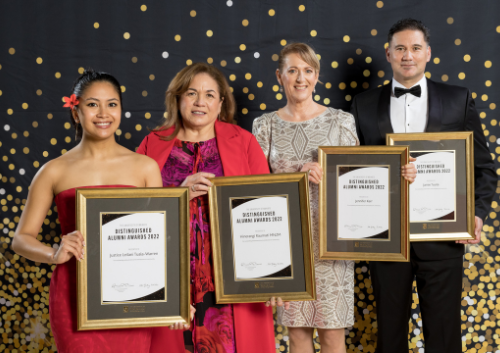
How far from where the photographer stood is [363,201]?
2.09 metres

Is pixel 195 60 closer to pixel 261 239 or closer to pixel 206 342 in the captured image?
pixel 261 239

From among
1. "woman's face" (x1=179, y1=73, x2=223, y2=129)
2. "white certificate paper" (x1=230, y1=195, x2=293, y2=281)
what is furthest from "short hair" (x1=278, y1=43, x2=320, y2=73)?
"white certificate paper" (x1=230, y1=195, x2=293, y2=281)

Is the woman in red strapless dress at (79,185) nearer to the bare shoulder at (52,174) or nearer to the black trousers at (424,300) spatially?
the bare shoulder at (52,174)

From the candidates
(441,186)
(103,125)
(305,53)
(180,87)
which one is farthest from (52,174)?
(441,186)

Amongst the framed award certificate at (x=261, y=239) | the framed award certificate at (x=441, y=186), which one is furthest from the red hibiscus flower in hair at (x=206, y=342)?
the framed award certificate at (x=441, y=186)

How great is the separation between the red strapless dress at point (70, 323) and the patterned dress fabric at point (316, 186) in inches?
39.7

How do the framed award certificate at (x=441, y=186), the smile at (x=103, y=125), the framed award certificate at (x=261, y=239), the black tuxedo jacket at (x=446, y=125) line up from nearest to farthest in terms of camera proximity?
Answer: the smile at (x=103, y=125)
the framed award certificate at (x=261, y=239)
the framed award certificate at (x=441, y=186)
the black tuxedo jacket at (x=446, y=125)

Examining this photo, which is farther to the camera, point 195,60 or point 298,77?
point 195,60

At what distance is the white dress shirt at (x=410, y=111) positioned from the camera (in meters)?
2.44

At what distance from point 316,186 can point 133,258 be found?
1.09 meters

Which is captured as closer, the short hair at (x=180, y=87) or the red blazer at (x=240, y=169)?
the red blazer at (x=240, y=169)

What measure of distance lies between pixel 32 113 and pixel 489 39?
326 cm

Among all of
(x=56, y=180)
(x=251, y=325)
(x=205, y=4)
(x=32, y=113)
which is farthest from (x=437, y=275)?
(x=32, y=113)

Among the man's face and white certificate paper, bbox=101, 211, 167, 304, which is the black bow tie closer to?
the man's face
